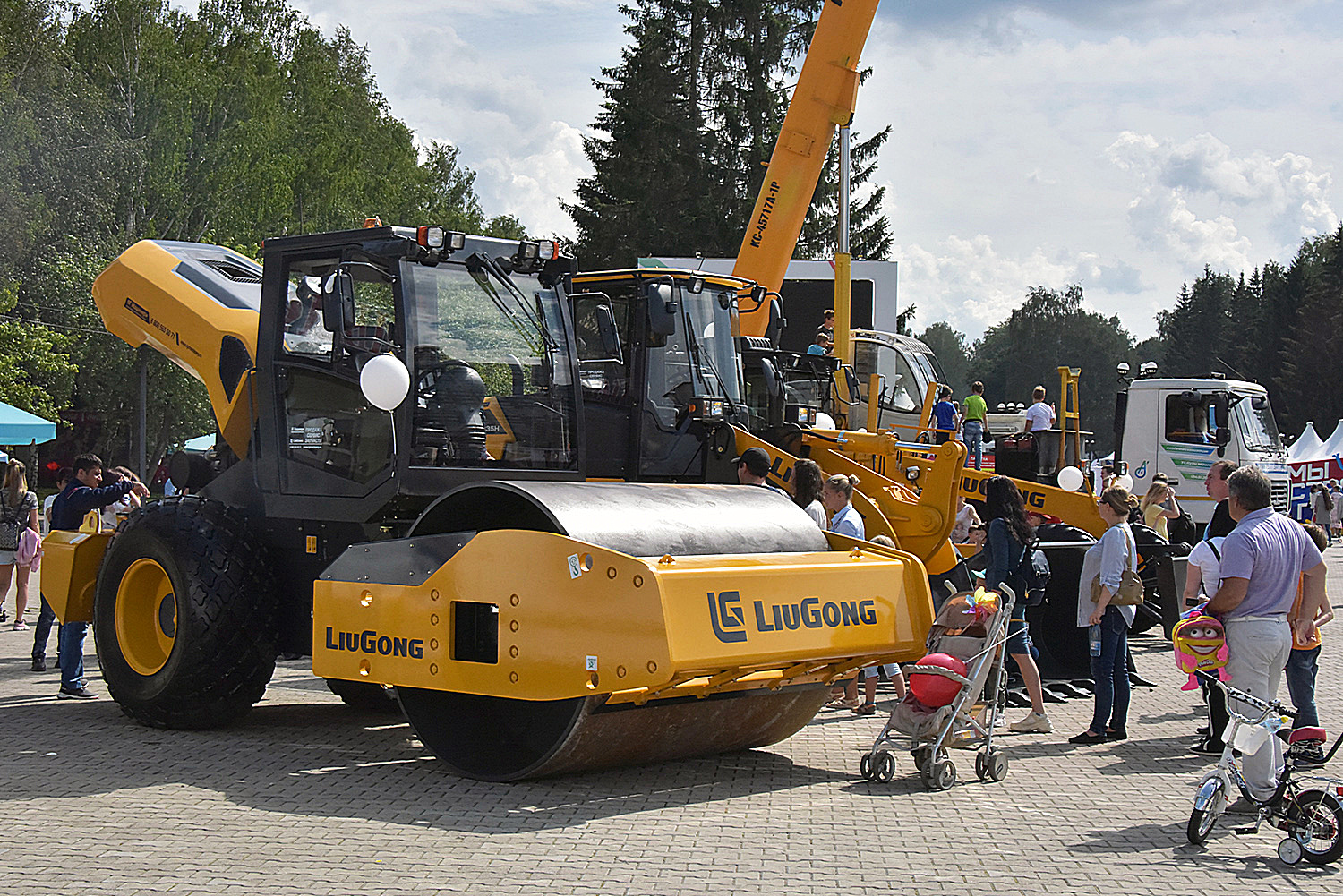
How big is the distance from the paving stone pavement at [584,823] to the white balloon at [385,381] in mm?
2107

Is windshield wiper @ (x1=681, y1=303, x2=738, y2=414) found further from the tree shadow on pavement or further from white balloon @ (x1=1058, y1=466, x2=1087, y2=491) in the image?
the tree shadow on pavement

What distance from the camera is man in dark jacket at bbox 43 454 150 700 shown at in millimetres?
10234

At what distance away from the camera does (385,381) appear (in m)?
7.76

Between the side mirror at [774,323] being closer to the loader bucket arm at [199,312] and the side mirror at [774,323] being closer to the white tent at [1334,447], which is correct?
the loader bucket arm at [199,312]

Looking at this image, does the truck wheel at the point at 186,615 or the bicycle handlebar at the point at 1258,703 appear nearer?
the bicycle handlebar at the point at 1258,703

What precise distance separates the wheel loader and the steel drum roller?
2 cm

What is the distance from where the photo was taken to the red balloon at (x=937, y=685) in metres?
7.63

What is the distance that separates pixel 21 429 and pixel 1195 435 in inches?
775

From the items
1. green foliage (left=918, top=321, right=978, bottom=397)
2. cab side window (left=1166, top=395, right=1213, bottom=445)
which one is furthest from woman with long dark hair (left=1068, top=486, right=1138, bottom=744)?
green foliage (left=918, top=321, right=978, bottom=397)

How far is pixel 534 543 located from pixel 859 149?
41407 mm

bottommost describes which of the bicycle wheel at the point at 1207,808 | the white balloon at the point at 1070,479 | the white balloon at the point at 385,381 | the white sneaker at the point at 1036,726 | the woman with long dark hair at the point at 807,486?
the white sneaker at the point at 1036,726

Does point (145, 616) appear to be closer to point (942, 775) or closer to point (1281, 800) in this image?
point (942, 775)

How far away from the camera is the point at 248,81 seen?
3978cm

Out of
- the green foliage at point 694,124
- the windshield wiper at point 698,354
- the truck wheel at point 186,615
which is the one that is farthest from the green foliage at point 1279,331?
the truck wheel at point 186,615
